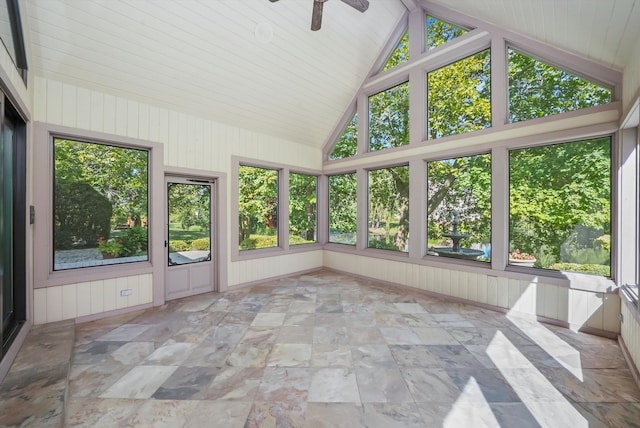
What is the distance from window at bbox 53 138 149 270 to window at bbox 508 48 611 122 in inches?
208

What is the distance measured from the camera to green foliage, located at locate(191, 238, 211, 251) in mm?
4480

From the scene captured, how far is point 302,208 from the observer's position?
238 inches

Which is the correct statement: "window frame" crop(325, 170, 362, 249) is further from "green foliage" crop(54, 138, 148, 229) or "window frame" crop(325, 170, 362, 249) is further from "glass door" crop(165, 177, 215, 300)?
"green foliage" crop(54, 138, 148, 229)

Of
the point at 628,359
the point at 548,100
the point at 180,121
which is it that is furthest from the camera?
the point at 180,121

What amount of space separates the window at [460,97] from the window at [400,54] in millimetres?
699

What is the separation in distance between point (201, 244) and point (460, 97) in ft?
16.0

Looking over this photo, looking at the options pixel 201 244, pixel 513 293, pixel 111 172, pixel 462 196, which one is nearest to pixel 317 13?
pixel 462 196

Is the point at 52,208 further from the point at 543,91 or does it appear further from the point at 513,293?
the point at 543,91

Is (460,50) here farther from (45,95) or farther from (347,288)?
(45,95)

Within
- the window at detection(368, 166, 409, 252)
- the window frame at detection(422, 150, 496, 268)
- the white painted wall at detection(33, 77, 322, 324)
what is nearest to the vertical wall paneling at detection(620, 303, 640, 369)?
the window frame at detection(422, 150, 496, 268)

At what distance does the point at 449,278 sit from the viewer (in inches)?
166

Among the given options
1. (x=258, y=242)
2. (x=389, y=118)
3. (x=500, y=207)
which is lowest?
(x=258, y=242)

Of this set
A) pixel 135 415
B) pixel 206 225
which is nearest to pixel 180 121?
pixel 206 225

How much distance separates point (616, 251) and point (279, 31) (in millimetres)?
4954
